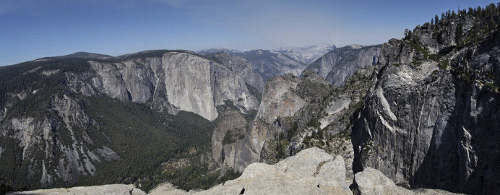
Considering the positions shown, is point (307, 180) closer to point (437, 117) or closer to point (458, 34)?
point (437, 117)

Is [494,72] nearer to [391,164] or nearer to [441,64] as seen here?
[441,64]

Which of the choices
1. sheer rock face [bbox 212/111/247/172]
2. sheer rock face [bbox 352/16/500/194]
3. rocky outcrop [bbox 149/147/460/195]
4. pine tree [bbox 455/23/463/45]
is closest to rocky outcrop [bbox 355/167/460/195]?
rocky outcrop [bbox 149/147/460/195]

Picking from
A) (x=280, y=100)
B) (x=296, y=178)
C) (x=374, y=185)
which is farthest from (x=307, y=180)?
(x=280, y=100)

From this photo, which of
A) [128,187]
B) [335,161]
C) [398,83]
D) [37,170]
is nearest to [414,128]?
[398,83]

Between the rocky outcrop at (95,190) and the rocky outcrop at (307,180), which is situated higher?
the rocky outcrop at (307,180)

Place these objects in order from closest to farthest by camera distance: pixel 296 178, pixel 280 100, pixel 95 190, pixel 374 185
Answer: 1. pixel 296 178
2. pixel 374 185
3. pixel 95 190
4. pixel 280 100

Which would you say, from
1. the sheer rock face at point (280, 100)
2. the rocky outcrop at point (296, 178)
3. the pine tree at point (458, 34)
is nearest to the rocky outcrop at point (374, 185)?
the rocky outcrop at point (296, 178)

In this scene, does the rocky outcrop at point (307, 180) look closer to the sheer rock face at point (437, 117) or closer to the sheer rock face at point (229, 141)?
the sheer rock face at point (437, 117)

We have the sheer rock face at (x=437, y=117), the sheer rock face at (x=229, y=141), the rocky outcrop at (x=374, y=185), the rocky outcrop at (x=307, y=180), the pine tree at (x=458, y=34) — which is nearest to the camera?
the rocky outcrop at (x=307, y=180)
